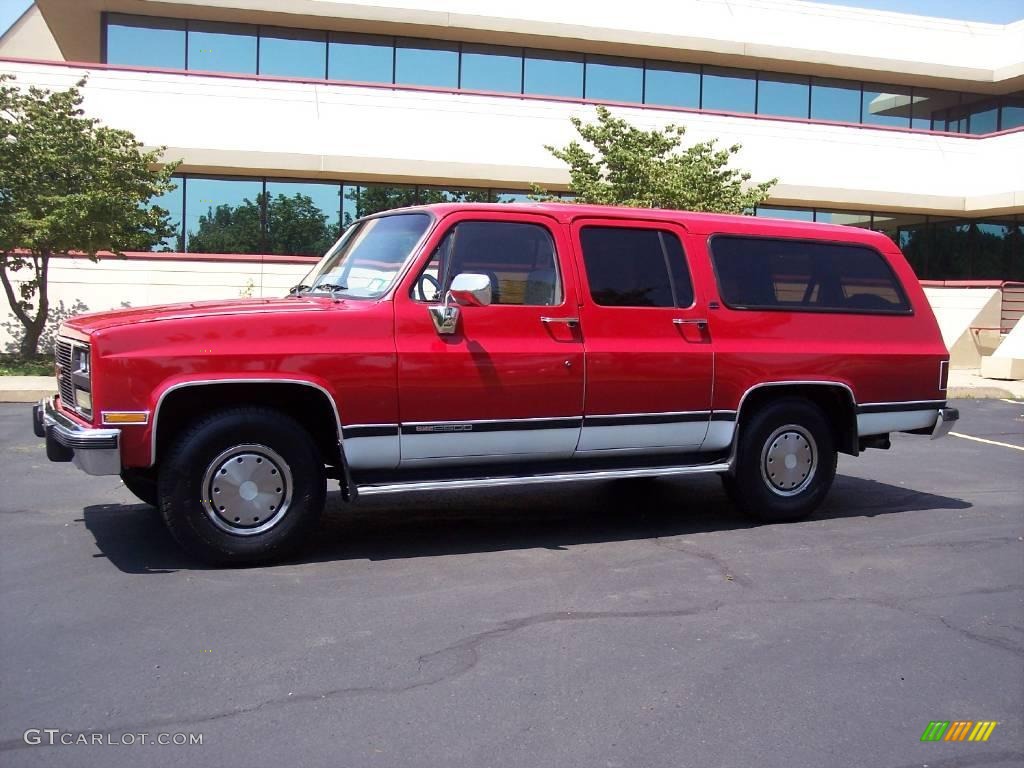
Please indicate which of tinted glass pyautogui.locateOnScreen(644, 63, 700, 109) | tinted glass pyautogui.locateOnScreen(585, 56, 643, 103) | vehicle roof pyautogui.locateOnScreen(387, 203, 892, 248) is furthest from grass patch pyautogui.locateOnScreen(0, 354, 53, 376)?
tinted glass pyautogui.locateOnScreen(644, 63, 700, 109)

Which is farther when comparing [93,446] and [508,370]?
[508,370]

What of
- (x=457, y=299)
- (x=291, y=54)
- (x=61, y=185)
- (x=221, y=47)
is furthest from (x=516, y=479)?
(x=221, y=47)

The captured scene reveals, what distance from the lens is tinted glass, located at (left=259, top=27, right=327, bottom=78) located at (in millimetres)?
22781

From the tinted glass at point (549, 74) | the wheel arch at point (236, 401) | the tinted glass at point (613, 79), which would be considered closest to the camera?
the wheel arch at point (236, 401)

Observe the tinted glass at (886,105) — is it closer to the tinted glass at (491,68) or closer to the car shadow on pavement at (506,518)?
the tinted glass at (491,68)

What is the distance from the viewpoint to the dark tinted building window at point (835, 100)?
26391 millimetres

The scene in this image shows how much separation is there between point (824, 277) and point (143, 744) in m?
5.68

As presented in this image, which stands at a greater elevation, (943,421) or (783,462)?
(943,421)

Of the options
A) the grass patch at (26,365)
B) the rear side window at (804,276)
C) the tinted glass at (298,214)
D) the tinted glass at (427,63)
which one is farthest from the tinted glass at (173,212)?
the rear side window at (804,276)

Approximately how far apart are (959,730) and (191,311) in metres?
4.32

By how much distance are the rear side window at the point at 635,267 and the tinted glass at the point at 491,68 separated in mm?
17905

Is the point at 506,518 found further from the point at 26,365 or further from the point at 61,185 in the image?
the point at 26,365

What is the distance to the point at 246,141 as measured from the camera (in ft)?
67.6

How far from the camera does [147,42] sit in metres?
22.2
